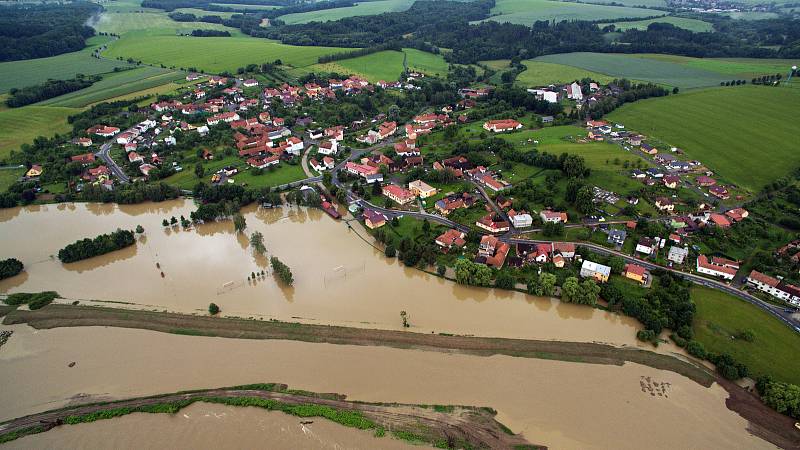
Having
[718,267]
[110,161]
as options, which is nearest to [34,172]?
[110,161]

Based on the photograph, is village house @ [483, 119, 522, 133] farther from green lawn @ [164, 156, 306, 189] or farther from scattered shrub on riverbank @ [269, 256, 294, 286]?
scattered shrub on riverbank @ [269, 256, 294, 286]

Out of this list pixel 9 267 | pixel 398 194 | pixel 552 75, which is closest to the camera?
pixel 9 267

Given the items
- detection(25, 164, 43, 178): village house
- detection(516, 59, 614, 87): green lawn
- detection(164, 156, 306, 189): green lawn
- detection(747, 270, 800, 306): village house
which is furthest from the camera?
detection(516, 59, 614, 87): green lawn

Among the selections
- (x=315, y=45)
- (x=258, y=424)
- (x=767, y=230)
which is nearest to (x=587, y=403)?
(x=258, y=424)

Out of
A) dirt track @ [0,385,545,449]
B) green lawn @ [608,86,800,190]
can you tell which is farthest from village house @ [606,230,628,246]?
dirt track @ [0,385,545,449]

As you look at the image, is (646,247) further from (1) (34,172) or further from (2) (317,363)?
(1) (34,172)

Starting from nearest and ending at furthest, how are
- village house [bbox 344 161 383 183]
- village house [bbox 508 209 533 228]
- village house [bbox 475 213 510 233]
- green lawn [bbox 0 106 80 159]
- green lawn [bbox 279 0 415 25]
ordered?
village house [bbox 475 213 510 233] → village house [bbox 508 209 533 228] → village house [bbox 344 161 383 183] → green lawn [bbox 0 106 80 159] → green lawn [bbox 279 0 415 25]
